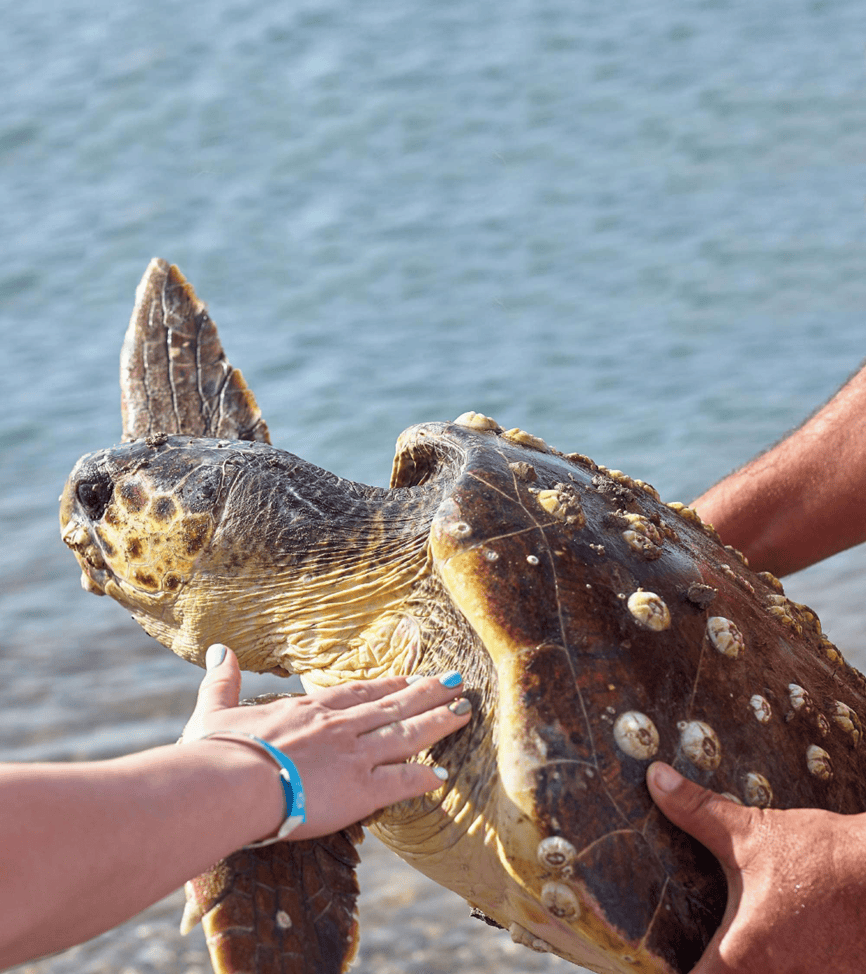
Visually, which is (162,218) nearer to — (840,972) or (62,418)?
(62,418)

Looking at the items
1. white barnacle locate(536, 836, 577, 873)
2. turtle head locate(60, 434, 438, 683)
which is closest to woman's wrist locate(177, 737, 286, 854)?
white barnacle locate(536, 836, 577, 873)

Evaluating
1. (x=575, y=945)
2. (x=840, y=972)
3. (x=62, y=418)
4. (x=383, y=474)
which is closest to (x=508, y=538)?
(x=575, y=945)

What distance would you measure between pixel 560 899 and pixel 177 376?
5.26 feet

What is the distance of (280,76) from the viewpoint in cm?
994

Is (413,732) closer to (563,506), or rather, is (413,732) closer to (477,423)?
(563,506)

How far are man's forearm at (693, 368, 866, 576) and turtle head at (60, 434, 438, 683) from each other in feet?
2.85

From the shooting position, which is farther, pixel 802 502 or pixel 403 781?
pixel 802 502

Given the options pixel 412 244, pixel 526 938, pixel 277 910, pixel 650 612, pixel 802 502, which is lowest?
pixel 412 244

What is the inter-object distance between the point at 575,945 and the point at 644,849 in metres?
0.21

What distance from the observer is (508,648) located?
1400 mm

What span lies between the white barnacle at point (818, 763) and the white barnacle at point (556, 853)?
39 centimetres

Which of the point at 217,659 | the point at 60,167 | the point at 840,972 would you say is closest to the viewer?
the point at 840,972

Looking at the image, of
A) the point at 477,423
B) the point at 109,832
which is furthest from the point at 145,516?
the point at 109,832

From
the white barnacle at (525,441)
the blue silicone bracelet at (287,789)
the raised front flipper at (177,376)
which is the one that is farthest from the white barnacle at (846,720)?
the raised front flipper at (177,376)
